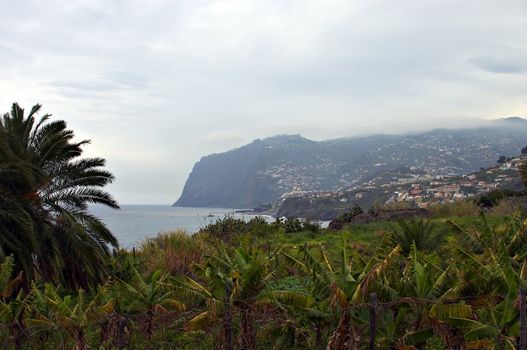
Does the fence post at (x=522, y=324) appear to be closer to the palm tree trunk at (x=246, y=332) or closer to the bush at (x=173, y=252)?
the palm tree trunk at (x=246, y=332)

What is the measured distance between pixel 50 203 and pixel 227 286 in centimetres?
893

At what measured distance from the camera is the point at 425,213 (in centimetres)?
3422

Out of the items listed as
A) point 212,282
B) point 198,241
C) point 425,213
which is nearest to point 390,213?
point 425,213

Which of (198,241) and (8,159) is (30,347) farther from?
(198,241)

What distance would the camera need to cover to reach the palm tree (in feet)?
46.4

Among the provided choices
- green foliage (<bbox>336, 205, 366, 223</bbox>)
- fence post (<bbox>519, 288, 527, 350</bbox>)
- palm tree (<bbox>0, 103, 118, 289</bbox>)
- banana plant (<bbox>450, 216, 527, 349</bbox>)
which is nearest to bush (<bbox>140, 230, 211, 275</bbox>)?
palm tree (<bbox>0, 103, 118, 289</bbox>)

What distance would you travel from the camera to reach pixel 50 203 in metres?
15.9

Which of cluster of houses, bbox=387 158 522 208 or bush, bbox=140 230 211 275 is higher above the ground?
bush, bbox=140 230 211 275

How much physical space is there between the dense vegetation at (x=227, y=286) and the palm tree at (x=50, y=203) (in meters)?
0.04

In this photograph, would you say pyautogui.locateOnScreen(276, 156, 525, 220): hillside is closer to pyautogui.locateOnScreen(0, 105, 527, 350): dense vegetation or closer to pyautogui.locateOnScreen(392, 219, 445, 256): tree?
pyautogui.locateOnScreen(392, 219, 445, 256): tree

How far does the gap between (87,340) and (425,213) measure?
1084 inches

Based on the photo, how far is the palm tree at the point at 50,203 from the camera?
1415 centimetres

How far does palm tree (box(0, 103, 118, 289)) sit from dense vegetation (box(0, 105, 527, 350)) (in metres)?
0.04

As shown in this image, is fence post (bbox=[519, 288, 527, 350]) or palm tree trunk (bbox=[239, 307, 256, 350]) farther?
palm tree trunk (bbox=[239, 307, 256, 350])
